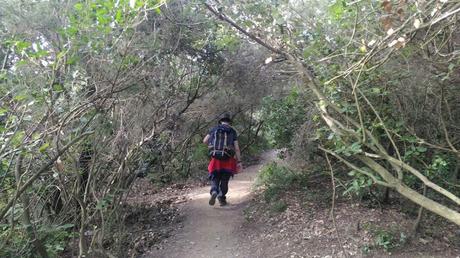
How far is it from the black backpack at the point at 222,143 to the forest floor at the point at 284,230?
3.89 ft

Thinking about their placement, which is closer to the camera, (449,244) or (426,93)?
(426,93)

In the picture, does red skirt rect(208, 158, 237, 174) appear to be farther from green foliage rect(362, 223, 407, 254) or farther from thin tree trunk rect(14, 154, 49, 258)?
thin tree trunk rect(14, 154, 49, 258)

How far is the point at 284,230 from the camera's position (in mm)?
7070

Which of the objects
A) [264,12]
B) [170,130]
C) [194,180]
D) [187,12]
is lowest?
[194,180]

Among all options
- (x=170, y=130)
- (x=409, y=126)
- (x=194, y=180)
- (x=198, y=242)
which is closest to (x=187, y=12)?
(x=170, y=130)

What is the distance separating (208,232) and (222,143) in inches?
69.7

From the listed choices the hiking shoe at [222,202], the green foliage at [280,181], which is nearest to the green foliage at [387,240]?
the green foliage at [280,181]

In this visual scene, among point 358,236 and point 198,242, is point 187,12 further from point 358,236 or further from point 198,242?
point 358,236

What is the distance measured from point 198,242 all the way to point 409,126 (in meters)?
3.89

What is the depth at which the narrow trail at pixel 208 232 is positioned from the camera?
693 cm

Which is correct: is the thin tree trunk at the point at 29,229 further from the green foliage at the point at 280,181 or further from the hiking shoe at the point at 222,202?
the green foliage at the point at 280,181

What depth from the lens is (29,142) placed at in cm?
387

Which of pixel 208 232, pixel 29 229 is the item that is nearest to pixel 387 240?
pixel 208 232

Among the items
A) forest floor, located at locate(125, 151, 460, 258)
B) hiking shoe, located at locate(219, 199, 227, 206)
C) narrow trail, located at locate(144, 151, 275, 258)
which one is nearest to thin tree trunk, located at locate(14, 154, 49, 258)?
forest floor, located at locate(125, 151, 460, 258)
